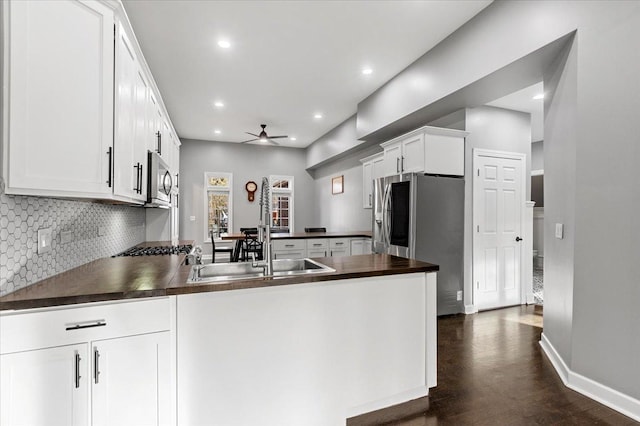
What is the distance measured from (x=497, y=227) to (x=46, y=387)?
14.9 feet

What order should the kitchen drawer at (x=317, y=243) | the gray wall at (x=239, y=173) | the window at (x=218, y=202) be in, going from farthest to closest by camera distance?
1. the window at (x=218, y=202)
2. the gray wall at (x=239, y=173)
3. the kitchen drawer at (x=317, y=243)

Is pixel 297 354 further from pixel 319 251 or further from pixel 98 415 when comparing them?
pixel 319 251

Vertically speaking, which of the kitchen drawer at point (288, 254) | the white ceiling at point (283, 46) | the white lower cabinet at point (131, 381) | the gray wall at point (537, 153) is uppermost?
the white ceiling at point (283, 46)

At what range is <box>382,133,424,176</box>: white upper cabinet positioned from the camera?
365 centimetres

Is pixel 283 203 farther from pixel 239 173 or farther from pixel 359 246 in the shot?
pixel 359 246

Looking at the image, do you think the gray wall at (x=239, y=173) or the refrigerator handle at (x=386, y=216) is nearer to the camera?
the refrigerator handle at (x=386, y=216)

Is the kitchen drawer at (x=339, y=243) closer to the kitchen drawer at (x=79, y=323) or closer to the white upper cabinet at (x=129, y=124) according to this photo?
the white upper cabinet at (x=129, y=124)

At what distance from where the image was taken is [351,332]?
Result: 181cm

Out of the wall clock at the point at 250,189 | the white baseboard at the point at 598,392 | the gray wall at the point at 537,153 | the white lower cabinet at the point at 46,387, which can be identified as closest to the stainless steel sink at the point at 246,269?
the white lower cabinet at the point at 46,387

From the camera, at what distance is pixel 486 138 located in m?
3.95

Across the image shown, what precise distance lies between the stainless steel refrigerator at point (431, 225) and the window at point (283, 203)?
4.62 meters

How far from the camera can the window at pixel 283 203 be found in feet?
26.6

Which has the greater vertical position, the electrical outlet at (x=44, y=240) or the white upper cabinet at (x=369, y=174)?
the white upper cabinet at (x=369, y=174)

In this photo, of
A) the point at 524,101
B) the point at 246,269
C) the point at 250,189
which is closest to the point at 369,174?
the point at 524,101
